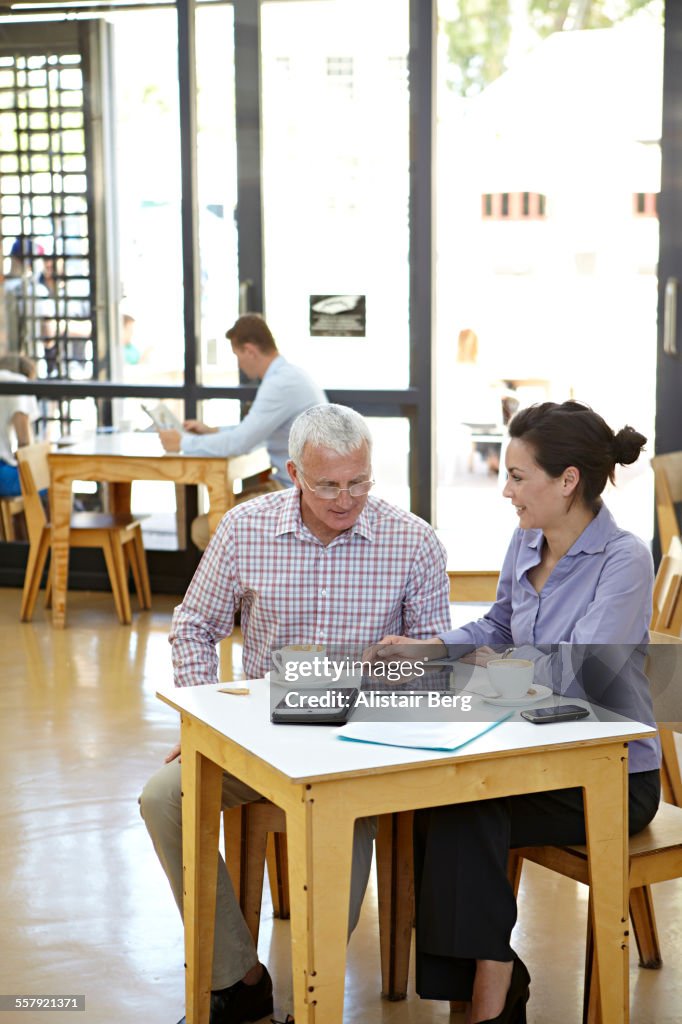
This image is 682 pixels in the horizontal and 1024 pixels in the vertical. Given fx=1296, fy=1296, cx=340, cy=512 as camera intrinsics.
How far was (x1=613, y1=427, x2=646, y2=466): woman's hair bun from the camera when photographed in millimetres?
2502

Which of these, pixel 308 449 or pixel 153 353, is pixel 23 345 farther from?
pixel 308 449

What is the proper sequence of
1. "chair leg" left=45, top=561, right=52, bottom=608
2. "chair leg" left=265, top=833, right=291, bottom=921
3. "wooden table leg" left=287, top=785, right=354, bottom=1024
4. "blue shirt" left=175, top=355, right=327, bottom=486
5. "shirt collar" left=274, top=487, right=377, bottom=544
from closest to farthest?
"wooden table leg" left=287, top=785, right=354, bottom=1024, "shirt collar" left=274, top=487, right=377, bottom=544, "chair leg" left=265, top=833, right=291, bottom=921, "blue shirt" left=175, top=355, right=327, bottom=486, "chair leg" left=45, top=561, right=52, bottom=608

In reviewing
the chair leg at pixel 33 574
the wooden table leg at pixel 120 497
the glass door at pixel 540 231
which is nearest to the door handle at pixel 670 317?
the glass door at pixel 540 231

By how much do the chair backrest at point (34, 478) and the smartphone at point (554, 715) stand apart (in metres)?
3.88

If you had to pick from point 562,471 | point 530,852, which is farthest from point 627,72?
point 530,852

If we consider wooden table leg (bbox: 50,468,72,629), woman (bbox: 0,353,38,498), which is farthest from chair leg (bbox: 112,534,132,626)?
woman (bbox: 0,353,38,498)

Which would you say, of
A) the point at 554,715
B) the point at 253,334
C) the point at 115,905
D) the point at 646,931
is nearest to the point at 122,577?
the point at 253,334

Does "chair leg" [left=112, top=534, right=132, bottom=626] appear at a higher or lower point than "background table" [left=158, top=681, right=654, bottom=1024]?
lower

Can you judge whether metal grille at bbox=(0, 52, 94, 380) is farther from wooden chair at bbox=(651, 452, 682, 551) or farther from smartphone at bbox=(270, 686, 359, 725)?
smartphone at bbox=(270, 686, 359, 725)

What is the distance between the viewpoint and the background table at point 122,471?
5.63 meters

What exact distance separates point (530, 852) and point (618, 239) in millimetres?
4346

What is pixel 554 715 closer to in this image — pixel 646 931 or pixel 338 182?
pixel 646 931

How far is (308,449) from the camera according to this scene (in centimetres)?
264

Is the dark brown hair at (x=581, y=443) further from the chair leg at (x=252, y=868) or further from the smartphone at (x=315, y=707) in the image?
the chair leg at (x=252, y=868)
